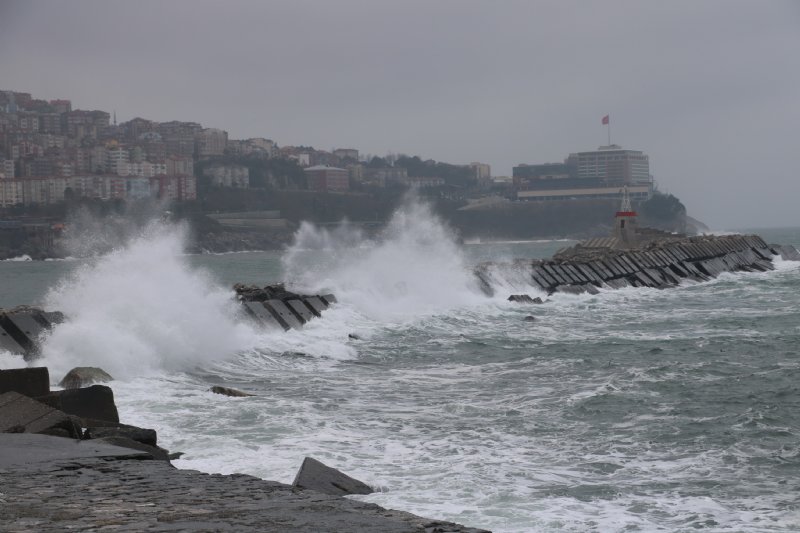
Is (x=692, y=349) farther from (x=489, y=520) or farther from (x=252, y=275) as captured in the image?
(x=252, y=275)

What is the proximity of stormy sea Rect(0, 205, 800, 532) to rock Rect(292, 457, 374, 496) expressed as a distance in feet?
0.60

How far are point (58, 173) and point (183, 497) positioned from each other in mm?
138578

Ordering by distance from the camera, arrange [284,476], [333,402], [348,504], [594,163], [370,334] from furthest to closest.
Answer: [594,163]
[370,334]
[333,402]
[284,476]
[348,504]

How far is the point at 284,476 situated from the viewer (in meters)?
8.20

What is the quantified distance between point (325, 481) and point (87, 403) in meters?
3.01

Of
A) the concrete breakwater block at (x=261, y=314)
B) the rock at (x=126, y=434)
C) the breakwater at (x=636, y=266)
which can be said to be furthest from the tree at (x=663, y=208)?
the rock at (x=126, y=434)

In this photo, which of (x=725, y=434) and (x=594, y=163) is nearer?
(x=725, y=434)

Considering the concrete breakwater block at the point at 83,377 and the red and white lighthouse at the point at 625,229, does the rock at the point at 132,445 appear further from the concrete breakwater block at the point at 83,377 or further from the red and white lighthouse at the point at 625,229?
the red and white lighthouse at the point at 625,229

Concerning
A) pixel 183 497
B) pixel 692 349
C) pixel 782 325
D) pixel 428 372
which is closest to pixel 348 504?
pixel 183 497

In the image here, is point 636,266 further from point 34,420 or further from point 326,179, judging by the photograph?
point 326,179

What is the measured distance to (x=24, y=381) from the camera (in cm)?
970

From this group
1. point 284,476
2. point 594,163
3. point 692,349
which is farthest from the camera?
point 594,163

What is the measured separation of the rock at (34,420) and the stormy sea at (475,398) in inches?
36.8

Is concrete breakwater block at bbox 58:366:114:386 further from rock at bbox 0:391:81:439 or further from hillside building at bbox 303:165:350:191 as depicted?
hillside building at bbox 303:165:350:191
